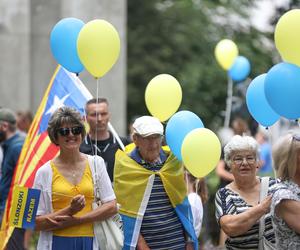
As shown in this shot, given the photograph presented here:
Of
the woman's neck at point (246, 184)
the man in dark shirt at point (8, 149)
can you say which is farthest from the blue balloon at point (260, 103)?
the man in dark shirt at point (8, 149)

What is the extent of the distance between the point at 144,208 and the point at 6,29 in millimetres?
9678

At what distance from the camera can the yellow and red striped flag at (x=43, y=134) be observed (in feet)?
25.7

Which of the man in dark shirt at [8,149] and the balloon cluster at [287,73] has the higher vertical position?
the balloon cluster at [287,73]

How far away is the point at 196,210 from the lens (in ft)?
23.7

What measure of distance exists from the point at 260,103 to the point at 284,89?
1033 millimetres

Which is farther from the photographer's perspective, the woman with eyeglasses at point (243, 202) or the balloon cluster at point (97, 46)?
the balloon cluster at point (97, 46)

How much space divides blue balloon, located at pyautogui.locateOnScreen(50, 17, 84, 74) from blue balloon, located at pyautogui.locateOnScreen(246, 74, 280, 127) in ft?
5.32

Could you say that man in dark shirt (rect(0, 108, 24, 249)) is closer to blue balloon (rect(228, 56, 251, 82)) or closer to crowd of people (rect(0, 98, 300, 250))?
crowd of people (rect(0, 98, 300, 250))

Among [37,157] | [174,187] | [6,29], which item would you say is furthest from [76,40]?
[6,29]

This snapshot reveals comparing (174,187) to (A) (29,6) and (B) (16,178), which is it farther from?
(A) (29,6)

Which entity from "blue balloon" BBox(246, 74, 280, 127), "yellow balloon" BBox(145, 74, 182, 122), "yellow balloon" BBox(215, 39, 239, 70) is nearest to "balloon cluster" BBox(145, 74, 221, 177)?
"yellow balloon" BBox(145, 74, 182, 122)

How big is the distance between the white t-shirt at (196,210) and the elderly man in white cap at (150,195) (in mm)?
463

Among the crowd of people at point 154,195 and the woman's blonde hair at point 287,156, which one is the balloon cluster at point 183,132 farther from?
the woman's blonde hair at point 287,156

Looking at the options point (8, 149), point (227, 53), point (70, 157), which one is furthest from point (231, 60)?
point (70, 157)
